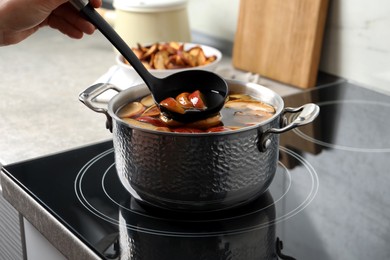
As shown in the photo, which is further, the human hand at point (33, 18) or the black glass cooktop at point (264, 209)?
the human hand at point (33, 18)

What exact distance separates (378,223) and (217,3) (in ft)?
2.83

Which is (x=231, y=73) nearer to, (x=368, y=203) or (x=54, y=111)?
(x=54, y=111)

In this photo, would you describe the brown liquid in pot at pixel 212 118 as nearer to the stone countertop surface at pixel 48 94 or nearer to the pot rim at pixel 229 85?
the pot rim at pixel 229 85

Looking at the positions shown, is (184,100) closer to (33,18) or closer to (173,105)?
(173,105)

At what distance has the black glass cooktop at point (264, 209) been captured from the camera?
722 mm

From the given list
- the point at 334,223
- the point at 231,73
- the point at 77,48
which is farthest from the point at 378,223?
the point at 77,48

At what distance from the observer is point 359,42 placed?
4.05 feet

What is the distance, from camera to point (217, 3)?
1517mm

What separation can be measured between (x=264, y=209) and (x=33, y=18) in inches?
16.5

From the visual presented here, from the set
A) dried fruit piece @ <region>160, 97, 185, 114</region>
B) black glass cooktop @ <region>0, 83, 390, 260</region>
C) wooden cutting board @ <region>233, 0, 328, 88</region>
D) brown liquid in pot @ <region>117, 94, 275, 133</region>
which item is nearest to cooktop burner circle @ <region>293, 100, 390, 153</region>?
black glass cooktop @ <region>0, 83, 390, 260</region>

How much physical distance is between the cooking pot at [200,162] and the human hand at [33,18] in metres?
0.21

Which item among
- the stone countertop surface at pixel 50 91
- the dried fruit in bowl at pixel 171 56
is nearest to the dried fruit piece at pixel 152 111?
the stone countertop surface at pixel 50 91

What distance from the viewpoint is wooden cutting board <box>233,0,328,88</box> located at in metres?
1.24

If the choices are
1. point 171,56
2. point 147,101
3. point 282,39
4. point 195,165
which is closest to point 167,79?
point 147,101
